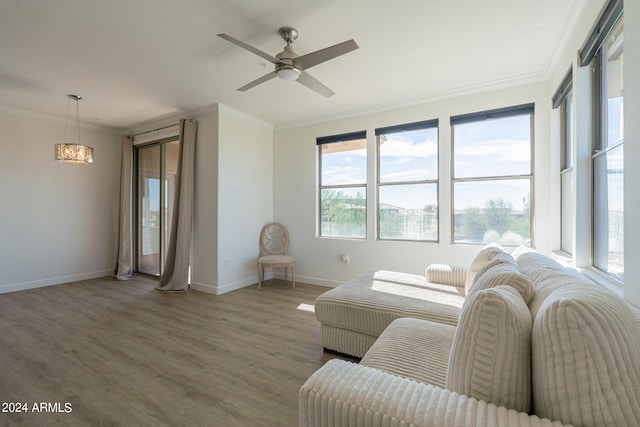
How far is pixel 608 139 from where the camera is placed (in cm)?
197

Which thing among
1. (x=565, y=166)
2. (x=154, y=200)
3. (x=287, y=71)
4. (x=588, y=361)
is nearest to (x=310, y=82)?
(x=287, y=71)

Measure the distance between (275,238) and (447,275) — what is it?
3044 mm

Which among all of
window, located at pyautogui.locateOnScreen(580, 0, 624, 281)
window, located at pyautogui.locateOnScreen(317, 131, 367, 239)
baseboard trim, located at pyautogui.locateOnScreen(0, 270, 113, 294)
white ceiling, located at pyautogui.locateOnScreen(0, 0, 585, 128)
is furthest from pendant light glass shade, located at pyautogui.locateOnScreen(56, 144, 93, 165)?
window, located at pyautogui.locateOnScreen(580, 0, 624, 281)

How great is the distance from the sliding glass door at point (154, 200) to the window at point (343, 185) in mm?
2597

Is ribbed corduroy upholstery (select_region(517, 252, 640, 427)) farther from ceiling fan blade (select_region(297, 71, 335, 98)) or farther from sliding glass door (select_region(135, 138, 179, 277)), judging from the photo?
sliding glass door (select_region(135, 138, 179, 277))

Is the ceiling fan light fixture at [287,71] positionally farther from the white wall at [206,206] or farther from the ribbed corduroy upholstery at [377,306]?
the white wall at [206,206]

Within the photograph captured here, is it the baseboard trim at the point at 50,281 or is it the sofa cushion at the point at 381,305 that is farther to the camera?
the baseboard trim at the point at 50,281

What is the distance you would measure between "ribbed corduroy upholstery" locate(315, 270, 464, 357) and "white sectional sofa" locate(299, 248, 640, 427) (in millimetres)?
1088


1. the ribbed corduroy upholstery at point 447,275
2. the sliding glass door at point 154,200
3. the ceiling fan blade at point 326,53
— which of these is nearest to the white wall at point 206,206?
the sliding glass door at point 154,200

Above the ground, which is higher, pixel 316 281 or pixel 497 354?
pixel 497 354

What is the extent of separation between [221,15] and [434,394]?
9.07 feet

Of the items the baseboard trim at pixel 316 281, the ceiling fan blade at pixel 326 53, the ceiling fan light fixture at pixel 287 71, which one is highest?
the ceiling fan blade at pixel 326 53

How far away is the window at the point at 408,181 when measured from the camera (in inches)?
156

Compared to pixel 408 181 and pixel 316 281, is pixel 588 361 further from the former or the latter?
pixel 316 281
